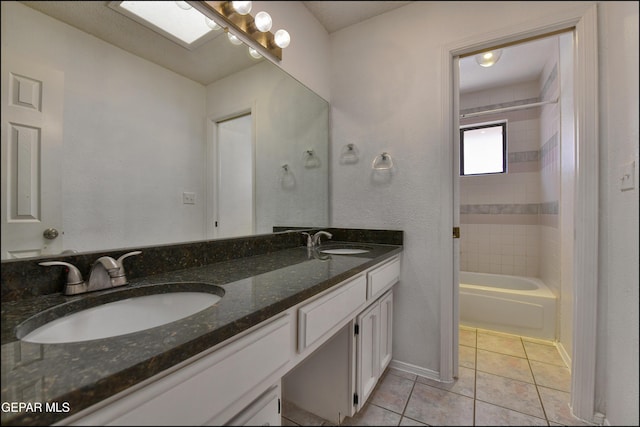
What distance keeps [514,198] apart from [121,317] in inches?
121

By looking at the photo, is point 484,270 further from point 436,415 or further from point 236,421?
point 236,421

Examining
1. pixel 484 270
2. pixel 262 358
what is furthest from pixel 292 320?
pixel 484 270

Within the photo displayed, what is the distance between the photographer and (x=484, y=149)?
106 inches

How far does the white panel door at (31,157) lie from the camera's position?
1.84 ft

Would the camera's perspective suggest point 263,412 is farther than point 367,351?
No

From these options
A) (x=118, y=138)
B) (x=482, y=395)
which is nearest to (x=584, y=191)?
(x=482, y=395)

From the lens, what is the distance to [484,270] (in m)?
2.69

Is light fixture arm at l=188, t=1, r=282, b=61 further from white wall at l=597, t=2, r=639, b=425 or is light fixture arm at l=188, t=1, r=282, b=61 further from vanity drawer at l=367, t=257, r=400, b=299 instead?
white wall at l=597, t=2, r=639, b=425

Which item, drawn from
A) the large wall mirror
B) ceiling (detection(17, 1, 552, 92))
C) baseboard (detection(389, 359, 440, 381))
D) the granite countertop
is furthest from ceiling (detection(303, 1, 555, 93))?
baseboard (detection(389, 359, 440, 381))

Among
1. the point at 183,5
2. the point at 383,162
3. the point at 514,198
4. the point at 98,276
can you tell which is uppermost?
the point at 183,5

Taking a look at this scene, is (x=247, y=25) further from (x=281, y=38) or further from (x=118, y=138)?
(x=118, y=138)

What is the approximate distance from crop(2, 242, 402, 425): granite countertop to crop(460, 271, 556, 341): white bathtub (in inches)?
70.7

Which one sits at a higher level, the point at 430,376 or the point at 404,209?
the point at 404,209

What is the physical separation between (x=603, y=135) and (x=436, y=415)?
1.31m
